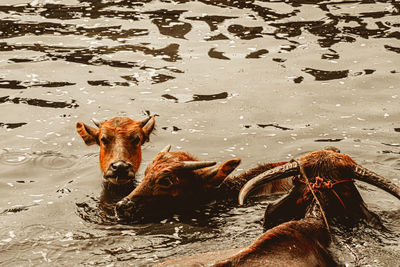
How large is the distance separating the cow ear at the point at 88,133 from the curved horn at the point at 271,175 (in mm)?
4657

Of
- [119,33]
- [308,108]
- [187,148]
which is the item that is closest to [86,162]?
[187,148]

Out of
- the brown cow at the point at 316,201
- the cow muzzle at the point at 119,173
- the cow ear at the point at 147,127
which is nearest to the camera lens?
the brown cow at the point at 316,201

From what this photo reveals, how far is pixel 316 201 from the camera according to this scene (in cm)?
745

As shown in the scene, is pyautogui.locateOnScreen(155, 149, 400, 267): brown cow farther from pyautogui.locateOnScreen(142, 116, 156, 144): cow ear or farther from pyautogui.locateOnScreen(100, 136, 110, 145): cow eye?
pyautogui.locateOnScreen(142, 116, 156, 144): cow ear

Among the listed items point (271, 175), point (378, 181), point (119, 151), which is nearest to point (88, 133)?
point (119, 151)

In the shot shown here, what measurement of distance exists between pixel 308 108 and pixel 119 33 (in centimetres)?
673

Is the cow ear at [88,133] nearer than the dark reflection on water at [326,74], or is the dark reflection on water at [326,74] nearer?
the cow ear at [88,133]

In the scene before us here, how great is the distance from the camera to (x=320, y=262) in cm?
652

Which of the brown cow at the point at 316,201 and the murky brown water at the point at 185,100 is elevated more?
the brown cow at the point at 316,201

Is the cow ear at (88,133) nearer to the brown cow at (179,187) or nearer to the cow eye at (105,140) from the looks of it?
the cow eye at (105,140)

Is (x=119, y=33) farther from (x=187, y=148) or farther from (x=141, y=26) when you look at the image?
(x=187, y=148)

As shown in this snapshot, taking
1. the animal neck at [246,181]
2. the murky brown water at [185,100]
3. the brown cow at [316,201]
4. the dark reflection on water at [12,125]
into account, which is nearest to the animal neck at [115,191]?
the murky brown water at [185,100]

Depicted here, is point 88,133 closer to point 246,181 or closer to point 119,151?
point 119,151

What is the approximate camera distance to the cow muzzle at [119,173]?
392 inches
